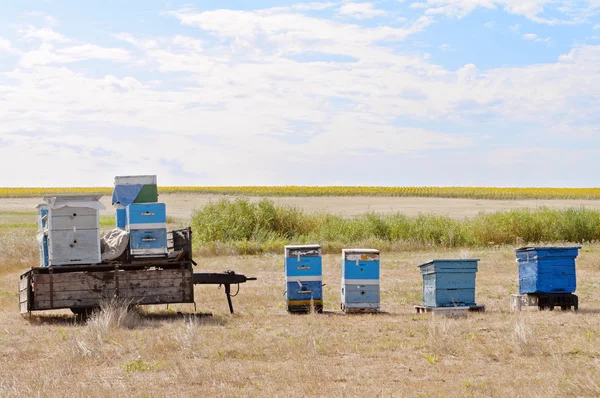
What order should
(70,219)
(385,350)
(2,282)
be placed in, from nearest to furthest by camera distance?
(385,350), (70,219), (2,282)

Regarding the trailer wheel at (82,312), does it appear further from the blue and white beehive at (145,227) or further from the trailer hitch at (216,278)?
the trailer hitch at (216,278)

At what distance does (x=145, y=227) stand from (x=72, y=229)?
1368 millimetres

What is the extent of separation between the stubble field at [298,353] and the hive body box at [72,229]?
127cm

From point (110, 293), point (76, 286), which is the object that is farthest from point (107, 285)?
point (76, 286)

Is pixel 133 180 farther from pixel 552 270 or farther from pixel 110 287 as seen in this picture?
pixel 552 270

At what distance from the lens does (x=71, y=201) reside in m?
14.9

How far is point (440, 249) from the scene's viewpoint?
34781 mm

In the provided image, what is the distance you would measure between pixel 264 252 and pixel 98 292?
1830 cm

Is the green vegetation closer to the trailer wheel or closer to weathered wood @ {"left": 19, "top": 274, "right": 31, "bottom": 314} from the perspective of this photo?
the trailer wheel

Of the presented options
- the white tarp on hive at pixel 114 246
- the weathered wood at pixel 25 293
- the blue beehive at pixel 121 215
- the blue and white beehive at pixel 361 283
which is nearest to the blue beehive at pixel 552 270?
the blue and white beehive at pixel 361 283

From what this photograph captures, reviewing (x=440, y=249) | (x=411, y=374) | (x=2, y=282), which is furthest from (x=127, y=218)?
(x=440, y=249)

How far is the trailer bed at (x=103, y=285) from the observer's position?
1531 centimetres

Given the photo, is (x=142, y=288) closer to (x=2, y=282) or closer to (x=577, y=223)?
(x=2, y=282)

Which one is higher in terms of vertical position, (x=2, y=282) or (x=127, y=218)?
(x=127, y=218)
